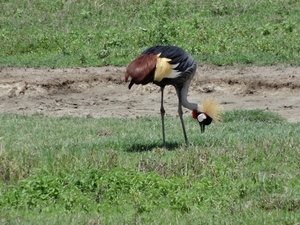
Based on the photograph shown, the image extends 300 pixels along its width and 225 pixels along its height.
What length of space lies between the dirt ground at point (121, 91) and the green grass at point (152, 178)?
2.88 metres

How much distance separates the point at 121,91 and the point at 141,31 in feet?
8.28

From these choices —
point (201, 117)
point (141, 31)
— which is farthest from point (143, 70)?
point (141, 31)

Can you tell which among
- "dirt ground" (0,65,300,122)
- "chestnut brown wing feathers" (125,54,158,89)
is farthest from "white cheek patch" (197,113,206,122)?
"dirt ground" (0,65,300,122)

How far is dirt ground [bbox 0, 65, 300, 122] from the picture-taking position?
14500 mm

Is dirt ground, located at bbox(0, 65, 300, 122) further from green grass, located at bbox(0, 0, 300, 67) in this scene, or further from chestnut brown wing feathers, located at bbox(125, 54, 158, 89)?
chestnut brown wing feathers, located at bbox(125, 54, 158, 89)

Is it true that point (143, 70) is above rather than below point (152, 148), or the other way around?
above

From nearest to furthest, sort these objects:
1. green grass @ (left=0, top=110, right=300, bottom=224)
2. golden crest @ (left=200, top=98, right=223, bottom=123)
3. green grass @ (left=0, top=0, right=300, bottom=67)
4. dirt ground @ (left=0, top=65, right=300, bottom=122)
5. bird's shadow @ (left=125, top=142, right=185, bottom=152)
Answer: green grass @ (left=0, top=110, right=300, bottom=224)
bird's shadow @ (left=125, top=142, right=185, bottom=152)
golden crest @ (left=200, top=98, right=223, bottom=123)
dirt ground @ (left=0, top=65, right=300, bottom=122)
green grass @ (left=0, top=0, right=300, bottom=67)

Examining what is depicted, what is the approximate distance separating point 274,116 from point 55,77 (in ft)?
15.5

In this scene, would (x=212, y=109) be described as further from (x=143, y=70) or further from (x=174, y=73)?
(x=143, y=70)

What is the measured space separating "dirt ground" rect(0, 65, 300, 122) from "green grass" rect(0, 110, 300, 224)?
2.88 meters

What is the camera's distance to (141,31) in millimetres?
17625

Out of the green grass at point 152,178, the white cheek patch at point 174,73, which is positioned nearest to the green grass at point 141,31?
the green grass at point 152,178

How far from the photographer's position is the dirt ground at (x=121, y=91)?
14.5m

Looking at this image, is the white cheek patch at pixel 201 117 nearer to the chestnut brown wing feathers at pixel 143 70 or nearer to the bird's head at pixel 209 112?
the bird's head at pixel 209 112
